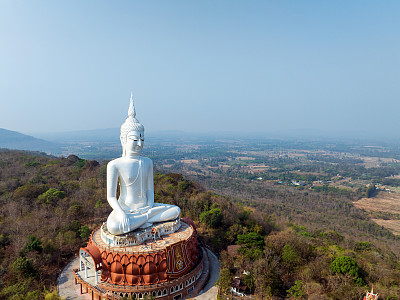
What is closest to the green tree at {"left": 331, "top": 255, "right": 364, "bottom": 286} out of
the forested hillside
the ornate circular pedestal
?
the forested hillside

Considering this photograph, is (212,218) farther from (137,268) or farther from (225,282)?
(137,268)

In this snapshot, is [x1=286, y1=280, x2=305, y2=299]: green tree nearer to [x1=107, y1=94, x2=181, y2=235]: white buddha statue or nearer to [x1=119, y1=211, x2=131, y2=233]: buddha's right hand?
[x1=107, y1=94, x2=181, y2=235]: white buddha statue

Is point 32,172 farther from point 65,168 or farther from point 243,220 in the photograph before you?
point 243,220

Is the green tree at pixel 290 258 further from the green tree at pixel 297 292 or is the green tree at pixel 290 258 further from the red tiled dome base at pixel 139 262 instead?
the red tiled dome base at pixel 139 262

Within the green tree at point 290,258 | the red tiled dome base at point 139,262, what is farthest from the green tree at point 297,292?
the red tiled dome base at point 139,262

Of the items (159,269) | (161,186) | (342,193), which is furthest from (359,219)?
(159,269)

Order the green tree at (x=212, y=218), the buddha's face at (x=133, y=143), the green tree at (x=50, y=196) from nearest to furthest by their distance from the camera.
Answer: the buddha's face at (x=133, y=143), the green tree at (x=212, y=218), the green tree at (x=50, y=196)

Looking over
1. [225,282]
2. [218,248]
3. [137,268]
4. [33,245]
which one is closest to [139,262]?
[137,268]
